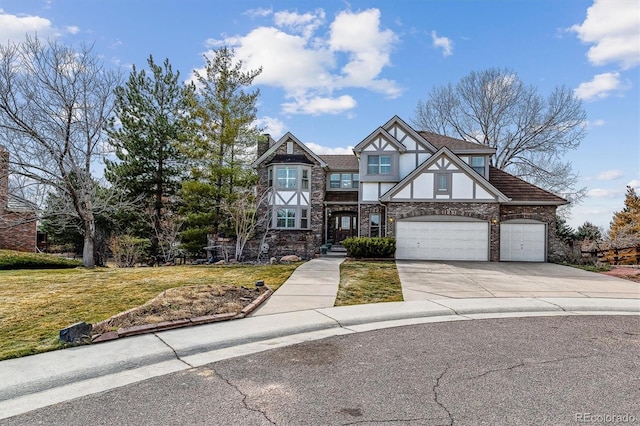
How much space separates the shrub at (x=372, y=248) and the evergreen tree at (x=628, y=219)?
17154 mm

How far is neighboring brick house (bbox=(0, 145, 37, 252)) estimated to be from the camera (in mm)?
16797

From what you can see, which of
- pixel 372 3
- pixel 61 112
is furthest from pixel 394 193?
pixel 61 112

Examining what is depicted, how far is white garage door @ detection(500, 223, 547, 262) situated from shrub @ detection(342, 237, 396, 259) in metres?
6.12

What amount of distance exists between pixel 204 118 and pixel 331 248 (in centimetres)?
1111

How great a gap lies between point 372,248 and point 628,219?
23.6 meters

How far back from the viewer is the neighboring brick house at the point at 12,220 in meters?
16.8

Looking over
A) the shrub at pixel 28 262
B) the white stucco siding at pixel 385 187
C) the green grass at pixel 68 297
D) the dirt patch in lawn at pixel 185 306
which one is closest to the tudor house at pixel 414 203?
the white stucco siding at pixel 385 187

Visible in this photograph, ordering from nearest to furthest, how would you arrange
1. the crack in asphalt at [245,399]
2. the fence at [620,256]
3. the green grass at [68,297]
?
1. the crack in asphalt at [245,399]
2. the green grass at [68,297]
3. the fence at [620,256]

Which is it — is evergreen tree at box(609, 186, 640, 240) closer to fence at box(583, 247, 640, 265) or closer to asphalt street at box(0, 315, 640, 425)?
fence at box(583, 247, 640, 265)

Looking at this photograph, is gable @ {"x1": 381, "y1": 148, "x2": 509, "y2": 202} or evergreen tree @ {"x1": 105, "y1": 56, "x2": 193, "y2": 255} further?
evergreen tree @ {"x1": 105, "y1": 56, "x2": 193, "y2": 255}

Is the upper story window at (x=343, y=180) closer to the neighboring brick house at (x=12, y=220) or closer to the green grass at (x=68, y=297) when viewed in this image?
the green grass at (x=68, y=297)

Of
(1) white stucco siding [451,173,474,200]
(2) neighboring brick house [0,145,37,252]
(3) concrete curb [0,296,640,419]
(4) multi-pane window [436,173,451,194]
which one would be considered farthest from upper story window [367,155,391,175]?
(2) neighboring brick house [0,145,37,252]

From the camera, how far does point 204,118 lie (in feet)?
76.6

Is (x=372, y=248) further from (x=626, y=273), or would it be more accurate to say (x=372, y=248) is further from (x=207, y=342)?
(x=207, y=342)
